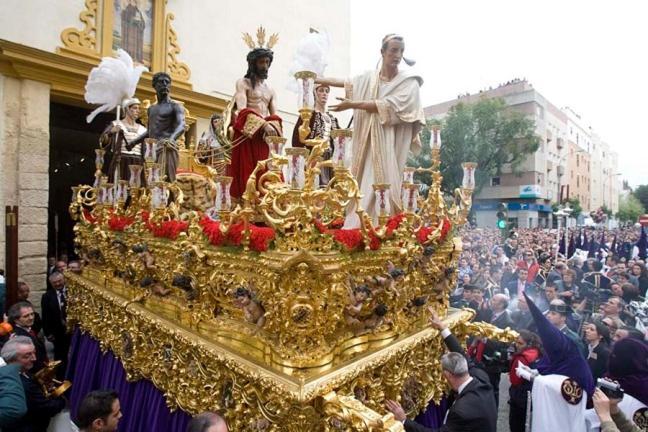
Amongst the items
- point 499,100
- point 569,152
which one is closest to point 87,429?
point 499,100

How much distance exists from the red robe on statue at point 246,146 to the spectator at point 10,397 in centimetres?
240

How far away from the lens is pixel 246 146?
4.57 m

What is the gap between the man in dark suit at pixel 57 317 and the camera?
657 cm

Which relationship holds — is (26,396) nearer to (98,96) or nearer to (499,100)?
(98,96)

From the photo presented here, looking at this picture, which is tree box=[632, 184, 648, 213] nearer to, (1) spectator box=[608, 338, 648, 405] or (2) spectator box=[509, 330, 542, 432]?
(2) spectator box=[509, 330, 542, 432]

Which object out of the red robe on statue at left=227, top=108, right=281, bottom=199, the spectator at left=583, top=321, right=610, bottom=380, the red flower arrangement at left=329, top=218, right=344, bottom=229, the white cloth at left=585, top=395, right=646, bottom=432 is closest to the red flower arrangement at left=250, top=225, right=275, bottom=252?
the red flower arrangement at left=329, top=218, right=344, bottom=229

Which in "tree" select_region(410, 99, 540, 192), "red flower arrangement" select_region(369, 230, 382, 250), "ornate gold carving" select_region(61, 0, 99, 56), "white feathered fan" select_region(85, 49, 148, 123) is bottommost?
"red flower arrangement" select_region(369, 230, 382, 250)

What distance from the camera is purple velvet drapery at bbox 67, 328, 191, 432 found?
3.76m

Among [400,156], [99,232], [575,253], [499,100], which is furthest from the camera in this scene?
[499,100]

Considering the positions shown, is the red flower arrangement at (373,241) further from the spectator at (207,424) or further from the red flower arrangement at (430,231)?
the spectator at (207,424)

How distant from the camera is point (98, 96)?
6668 mm

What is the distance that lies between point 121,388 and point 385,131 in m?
4.01

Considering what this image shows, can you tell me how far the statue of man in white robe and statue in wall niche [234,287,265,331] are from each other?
1.36 meters

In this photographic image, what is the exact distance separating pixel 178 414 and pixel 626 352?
11.7 ft
